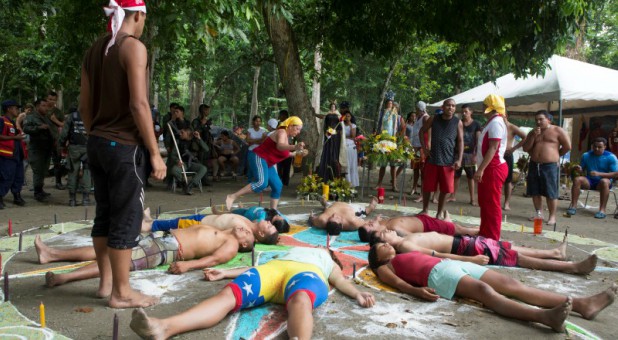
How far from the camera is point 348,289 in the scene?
3.97m

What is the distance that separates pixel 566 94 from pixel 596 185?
2.80m

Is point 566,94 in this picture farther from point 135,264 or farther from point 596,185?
point 135,264

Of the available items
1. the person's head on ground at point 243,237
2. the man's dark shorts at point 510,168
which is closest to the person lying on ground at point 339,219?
the person's head on ground at point 243,237

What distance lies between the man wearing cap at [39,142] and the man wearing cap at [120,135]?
6.52 meters

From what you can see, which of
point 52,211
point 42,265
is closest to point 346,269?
point 42,265

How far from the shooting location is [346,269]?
4.96 meters

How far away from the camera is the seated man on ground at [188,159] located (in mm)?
10547

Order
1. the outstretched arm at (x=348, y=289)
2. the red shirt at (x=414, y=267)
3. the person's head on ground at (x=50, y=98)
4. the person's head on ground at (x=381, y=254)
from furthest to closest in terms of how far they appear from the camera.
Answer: the person's head on ground at (x=50, y=98), the person's head on ground at (x=381, y=254), the red shirt at (x=414, y=267), the outstretched arm at (x=348, y=289)

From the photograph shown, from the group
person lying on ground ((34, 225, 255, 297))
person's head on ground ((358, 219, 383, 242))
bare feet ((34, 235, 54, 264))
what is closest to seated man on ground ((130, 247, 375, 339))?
person lying on ground ((34, 225, 255, 297))

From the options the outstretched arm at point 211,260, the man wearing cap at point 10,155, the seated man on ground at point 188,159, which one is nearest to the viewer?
the outstretched arm at point 211,260

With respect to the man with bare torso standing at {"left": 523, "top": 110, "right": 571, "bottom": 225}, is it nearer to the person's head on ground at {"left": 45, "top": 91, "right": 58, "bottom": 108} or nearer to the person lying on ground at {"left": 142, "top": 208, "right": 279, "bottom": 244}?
the person lying on ground at {"left": 142, "top": 208, "right": 279, "bottom": 244}

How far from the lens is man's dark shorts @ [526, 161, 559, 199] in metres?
8.19

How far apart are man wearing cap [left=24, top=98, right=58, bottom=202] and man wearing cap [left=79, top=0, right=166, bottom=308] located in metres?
6.52

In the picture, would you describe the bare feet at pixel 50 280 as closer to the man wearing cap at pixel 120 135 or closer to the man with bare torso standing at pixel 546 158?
the man wearing cap at pixel 120 135
